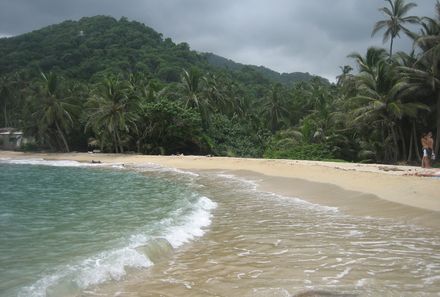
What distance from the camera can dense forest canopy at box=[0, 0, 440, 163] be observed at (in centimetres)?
2770

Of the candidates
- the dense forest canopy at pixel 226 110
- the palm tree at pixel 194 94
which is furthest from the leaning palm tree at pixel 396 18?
the palm tree at pixel 194 94

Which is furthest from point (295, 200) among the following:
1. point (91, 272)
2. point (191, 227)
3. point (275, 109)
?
point (275, 109)

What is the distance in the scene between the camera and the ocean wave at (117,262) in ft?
19.0

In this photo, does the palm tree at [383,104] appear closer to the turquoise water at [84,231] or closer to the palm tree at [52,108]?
the turquoise water at [84,231]

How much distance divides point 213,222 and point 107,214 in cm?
325

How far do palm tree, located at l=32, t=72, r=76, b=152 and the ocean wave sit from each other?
37.6 meters

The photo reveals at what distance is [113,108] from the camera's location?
3919 centimetres

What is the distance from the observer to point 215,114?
44969 mm

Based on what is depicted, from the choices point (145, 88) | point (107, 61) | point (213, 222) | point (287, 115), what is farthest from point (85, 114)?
point (213, 222)

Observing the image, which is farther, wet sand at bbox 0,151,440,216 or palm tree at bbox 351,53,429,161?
palm tree at bbox 351,53,429,161

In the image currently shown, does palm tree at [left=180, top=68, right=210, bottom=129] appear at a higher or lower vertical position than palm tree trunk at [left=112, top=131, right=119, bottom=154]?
higher

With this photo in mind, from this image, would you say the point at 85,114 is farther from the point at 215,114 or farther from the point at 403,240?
the point at 403,240

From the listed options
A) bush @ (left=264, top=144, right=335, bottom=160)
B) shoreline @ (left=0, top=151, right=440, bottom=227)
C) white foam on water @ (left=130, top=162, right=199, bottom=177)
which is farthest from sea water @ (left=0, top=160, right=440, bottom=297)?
bush @ (left=264, top=144, right=335, bottom=160)

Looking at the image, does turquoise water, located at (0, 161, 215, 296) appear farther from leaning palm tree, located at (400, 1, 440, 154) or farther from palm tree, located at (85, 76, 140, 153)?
palm tree, located at (85, 76, 140, 153)
